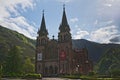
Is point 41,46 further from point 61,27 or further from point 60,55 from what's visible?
point 61,27

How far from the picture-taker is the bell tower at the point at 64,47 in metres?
102

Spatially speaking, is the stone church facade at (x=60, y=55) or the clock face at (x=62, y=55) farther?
the clock face at (x=62, y=55)

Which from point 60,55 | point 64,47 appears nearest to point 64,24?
point 64,47

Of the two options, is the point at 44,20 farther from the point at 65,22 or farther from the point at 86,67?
the point at 86,67

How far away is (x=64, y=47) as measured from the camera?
4087 inches

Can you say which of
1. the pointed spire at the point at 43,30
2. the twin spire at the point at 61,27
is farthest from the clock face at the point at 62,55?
the pointed spire at the point at 43,30

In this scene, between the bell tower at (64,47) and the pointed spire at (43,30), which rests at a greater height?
the pointed spire at (43,30)

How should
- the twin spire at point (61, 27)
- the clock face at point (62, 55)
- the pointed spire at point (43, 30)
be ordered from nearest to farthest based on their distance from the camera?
the clock face at point (62, 55) → the twin spire at point (61, 27) → the pointed spire at point (43, 30)

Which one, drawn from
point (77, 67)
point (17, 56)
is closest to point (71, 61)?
point (77, 67)

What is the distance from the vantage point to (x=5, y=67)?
94.4 metres

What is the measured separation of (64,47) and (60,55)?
3.40 metres

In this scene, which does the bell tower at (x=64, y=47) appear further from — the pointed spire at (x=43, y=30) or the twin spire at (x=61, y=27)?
the pointed spire at (x=43, y=30)

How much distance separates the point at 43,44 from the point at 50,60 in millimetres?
7634

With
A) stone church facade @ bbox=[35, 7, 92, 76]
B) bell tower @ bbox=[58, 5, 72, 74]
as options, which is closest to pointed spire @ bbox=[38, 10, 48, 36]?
stone church facade @ bbox=[35, 7, 92, 76]
